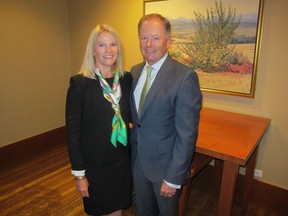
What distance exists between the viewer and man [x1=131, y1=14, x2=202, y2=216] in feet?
4.19

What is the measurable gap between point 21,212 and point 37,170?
778 mm

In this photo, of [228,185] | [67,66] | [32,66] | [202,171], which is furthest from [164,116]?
[67,66]

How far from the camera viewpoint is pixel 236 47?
7.19 ft

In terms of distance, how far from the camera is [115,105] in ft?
4.65

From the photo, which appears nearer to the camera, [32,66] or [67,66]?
[32,66]

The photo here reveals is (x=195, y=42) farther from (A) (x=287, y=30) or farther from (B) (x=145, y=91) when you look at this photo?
(B) (x=145, y=91)

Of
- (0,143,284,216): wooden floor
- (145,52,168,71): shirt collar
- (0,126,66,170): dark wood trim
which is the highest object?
(145,52,168,71): shirt collar

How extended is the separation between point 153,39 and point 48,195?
2.02 meters

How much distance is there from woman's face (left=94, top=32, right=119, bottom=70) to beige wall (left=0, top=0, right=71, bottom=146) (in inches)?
81.0

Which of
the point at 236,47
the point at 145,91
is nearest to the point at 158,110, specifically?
the point at 145,91

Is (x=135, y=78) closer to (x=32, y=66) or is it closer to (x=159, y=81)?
(x=159, y=81)

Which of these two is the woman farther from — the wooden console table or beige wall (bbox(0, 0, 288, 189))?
beige wall (bbox(0, 0, 288, 189))

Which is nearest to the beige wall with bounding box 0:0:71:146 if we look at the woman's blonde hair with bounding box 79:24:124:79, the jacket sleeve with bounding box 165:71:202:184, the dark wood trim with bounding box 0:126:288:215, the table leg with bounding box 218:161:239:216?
the dark wood trim with bounding box 0:126:288:215

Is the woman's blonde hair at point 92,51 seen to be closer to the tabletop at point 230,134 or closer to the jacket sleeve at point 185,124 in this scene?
the jacket sleeve at point 185,124
